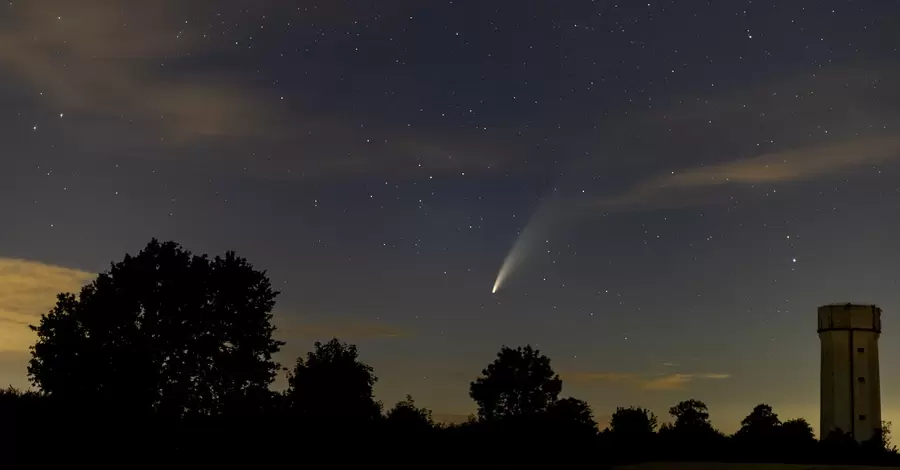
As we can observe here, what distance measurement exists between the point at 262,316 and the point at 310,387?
28.8 metres

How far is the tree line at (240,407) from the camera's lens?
1555 centimetres

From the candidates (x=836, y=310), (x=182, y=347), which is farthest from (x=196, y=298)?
(x=836, y=310)

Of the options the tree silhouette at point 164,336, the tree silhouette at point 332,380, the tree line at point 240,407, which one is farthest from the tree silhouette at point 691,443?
the tree silhouette at point 332,380

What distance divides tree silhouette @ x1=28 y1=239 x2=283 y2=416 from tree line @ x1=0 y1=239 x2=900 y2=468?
7 cm

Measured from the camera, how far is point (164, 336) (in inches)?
1865

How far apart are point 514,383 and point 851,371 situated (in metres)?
33.5

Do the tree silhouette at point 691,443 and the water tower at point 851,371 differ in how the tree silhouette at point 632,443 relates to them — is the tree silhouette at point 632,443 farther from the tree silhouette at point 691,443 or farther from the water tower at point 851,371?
the water tower at point 851,371

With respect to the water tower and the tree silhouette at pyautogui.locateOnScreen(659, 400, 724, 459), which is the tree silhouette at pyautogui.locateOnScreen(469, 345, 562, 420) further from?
the tree silhouette at pyautogui.locateOnScreen(659, 400, 724, 459)

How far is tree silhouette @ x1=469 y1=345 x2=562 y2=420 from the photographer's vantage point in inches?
3703

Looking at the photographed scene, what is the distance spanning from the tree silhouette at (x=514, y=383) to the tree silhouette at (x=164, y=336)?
47.0 meters

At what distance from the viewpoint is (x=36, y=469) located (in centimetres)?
1499

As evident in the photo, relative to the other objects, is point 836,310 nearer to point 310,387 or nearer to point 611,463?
point 310,387

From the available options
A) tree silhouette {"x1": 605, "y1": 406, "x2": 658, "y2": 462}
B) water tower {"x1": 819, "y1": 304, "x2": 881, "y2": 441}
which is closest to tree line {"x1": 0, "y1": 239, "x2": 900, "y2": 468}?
tree silhouette {"x1": 605, "y1": 406, "x2": 658, "y2": 462}

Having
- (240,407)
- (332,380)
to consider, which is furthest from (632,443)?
(332,380)
